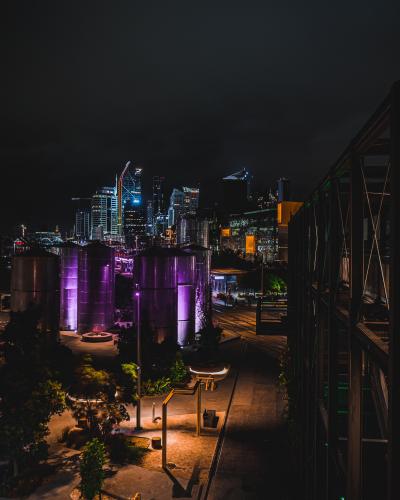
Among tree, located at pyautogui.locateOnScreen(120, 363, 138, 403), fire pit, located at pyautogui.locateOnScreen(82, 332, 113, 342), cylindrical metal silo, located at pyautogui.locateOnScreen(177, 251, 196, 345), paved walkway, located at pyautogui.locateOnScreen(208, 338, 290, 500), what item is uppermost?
cylindrical metal silo, located at pyautogui.locateOnScreen(177, 251, 196, 345)

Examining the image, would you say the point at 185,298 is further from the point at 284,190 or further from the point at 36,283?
the point at 284,190

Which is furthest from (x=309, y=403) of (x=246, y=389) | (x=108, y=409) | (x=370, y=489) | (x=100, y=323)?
(x=100, y=323)

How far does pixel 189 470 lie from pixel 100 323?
85.4 feet

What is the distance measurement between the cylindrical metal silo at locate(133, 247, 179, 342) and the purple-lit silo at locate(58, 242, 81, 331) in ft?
38.2

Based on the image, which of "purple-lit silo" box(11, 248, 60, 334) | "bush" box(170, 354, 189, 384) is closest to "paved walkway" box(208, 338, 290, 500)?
"bush" box(170, 354, 189, 384)

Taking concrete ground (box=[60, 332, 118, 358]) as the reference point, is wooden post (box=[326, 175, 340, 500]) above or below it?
above

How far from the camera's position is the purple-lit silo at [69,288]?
41406 millimetres

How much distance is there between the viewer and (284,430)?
61.1ft

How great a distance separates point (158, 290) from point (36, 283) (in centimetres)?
1000

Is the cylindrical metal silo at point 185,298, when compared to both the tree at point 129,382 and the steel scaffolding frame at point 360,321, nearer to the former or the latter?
the tree at point 129,382

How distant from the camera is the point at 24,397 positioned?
13.5 m

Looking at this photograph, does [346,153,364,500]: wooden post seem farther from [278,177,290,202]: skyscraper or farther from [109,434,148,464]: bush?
[278,177,290,202]: skyscraper

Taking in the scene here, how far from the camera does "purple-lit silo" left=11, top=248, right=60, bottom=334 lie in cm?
3344

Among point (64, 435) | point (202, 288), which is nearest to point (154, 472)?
point (64, 435)
